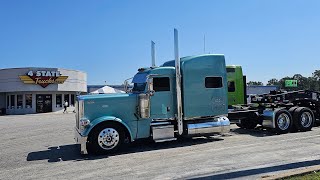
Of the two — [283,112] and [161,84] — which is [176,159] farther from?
[283,112]

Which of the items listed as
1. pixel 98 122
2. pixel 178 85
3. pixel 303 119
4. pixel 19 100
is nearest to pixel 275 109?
pixel 303 119

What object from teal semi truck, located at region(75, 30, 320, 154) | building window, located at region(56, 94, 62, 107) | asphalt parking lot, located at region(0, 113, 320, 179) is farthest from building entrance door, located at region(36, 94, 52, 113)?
teal semi truck, located at region(75, 30, 320, 154)

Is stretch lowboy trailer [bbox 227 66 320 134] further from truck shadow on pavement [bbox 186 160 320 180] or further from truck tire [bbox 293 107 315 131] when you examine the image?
truck shadow on pavement [bbox 186 160 320 180]

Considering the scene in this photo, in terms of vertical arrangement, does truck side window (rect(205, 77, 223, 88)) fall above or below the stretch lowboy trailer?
above

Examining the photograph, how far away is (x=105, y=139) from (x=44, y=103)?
38677 millimetres

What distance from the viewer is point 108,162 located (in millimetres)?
9102

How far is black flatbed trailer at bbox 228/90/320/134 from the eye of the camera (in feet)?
45.3

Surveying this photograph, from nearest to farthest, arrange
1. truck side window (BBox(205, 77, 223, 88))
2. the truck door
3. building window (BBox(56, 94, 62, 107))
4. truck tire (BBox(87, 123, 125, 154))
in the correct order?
truck tire (BBox(87, 123, 125, 154))
the truck door
truck side window (BBox(205, 77, 223, 88))
building window (BBox(56, 94, 62, 107))

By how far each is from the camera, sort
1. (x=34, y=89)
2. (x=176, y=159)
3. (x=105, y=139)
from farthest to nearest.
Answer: (x=34, y=89)
(x=105, y=139)
(x=176, y=159)

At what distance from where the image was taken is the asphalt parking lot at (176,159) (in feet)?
24.5

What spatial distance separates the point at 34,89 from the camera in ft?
146

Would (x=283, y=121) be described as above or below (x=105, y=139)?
above

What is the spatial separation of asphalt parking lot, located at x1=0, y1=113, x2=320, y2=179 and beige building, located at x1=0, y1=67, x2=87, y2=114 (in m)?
33.9

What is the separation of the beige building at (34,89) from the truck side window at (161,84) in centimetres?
3448
